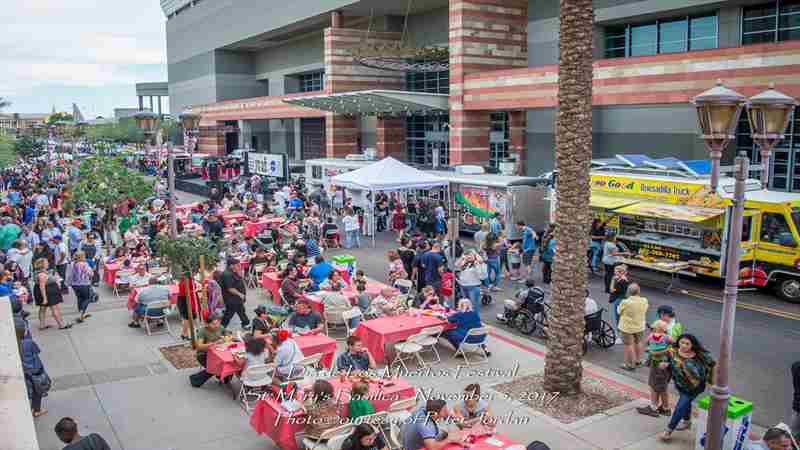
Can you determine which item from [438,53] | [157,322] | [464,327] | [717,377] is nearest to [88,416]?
[157,322]

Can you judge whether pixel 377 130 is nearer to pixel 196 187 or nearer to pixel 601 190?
pixel 196 187

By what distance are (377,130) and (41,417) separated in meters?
33.0

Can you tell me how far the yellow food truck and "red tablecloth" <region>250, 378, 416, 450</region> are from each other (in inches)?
416

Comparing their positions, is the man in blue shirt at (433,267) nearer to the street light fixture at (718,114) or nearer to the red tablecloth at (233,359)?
the red tablecloth at (233,359)

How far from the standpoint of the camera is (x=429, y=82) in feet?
133

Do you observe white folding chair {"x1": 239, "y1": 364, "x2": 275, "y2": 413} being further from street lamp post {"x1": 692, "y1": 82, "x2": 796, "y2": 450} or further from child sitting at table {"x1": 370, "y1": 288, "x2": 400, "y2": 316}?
street lamp post {"x1": 692, "y1": 82, "x2": 796, "y2": 450}

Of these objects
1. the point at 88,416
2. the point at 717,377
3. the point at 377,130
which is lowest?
the point at 88,416

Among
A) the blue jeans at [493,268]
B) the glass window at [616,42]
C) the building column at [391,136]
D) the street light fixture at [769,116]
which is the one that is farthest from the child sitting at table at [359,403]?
the building column at [391,136]

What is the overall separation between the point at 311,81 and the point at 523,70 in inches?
1256

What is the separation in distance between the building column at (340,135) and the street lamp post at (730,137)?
36.5 metres

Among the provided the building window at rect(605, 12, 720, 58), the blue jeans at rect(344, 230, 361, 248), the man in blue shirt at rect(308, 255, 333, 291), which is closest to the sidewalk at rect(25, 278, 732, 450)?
the man in blue shirt at rect(308, 255, 333, 291)

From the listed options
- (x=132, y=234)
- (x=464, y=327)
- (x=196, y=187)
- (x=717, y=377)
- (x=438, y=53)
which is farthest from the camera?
(x=196, y=187)

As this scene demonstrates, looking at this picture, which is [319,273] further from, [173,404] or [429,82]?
[429,82]

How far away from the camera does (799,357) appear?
12633mm
